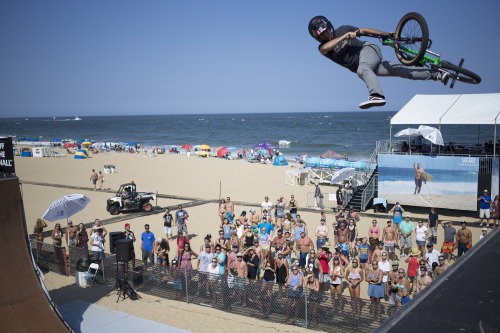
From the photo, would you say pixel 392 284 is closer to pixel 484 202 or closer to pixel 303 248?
pixel 303 248

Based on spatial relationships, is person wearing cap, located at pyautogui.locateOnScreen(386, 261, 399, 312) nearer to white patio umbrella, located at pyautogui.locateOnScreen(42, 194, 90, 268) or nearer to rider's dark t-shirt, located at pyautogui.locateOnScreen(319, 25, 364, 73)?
rider's dark t-shirt, located at pyautogui.locateOnScreen(319, 25, 364, 73)

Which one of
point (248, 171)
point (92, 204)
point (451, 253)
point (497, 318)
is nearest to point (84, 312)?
point (497, 318)

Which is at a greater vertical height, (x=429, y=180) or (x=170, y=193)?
(x=429, y=180)

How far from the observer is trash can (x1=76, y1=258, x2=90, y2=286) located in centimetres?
1041

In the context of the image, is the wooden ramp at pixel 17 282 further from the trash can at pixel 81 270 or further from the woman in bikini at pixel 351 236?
the woman in bikini at pixel 351 236

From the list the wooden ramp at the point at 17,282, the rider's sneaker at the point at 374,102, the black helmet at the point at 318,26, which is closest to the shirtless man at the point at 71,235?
the wooden ramp at the point at 17,282

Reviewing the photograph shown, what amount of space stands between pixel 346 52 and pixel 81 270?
9215 millimetres

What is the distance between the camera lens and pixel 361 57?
4.39 metres

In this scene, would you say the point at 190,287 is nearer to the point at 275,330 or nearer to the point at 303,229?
the point at 275,330

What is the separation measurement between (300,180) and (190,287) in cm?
1868

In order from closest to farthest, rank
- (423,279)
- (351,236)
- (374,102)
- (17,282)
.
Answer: (374,102), (17,282), (423,279), (351,236)

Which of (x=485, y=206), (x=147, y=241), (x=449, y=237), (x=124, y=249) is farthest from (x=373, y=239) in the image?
(x=485, y=206)

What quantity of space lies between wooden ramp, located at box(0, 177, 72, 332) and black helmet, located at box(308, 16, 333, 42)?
6746mm

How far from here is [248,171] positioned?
112 feet
